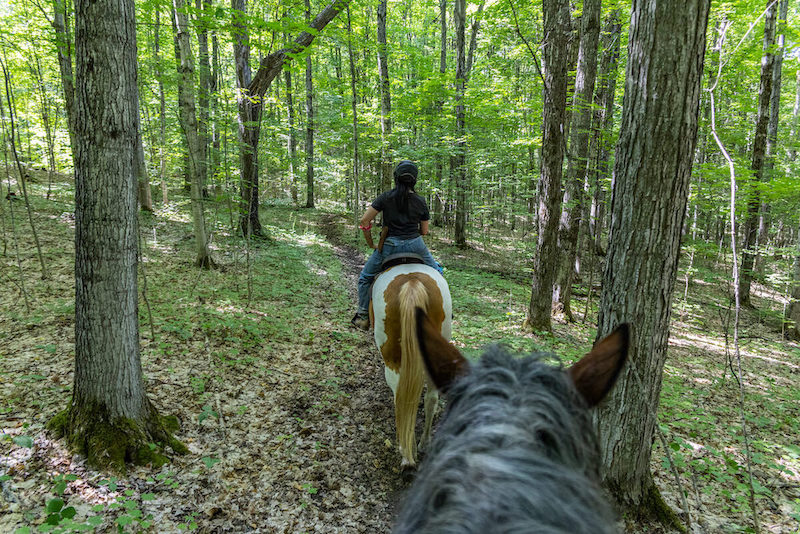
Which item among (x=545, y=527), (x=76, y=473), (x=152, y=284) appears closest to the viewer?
(x=545, y=527)

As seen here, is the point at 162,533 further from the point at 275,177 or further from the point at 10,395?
the point at 275,177

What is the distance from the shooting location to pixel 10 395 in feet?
12.8

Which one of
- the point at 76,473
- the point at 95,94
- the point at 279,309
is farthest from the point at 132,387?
the point at 279,309

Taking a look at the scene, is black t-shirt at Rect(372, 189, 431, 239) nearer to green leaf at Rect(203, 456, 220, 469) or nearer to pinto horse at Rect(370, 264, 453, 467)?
pinto horse at Rect(370, 264, 453, 467)

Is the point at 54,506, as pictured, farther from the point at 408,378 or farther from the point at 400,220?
the point at 400,220

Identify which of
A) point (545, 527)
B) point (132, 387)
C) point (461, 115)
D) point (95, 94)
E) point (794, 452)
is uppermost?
point (461, 115)

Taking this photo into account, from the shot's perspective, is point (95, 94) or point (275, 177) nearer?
point (95, 94)

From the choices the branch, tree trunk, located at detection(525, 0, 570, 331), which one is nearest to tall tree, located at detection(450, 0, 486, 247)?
the branch

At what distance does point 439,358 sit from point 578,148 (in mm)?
9141

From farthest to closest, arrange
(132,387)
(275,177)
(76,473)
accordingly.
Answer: (275,177) → (132,387) → (76,473)

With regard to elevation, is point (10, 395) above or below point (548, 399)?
below

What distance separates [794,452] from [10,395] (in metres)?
8.88

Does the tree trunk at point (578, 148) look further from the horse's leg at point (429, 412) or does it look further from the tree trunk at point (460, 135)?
the tree trunk at point (460, 135)

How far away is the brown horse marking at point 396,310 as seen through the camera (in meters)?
4.38
